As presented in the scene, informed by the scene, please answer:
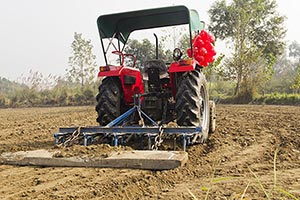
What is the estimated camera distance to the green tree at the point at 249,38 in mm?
22312

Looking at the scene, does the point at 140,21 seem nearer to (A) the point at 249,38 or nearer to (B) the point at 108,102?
(B) the point at 108,102

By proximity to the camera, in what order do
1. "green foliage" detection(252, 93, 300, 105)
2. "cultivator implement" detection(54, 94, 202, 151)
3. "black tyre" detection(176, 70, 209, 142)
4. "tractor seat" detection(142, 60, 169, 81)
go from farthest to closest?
"green foliage" detection(252, 93, 300, 105)
"tractor seat" detection(142, 60, 169, 81)
"black tyre" detection(176, 70, 209, 142)
"cultivator implement" detection(54, 94, 202, 151)

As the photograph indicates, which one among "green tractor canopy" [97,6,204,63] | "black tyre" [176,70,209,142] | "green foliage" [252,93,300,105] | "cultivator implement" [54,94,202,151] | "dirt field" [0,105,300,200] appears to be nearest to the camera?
"dirt field" [0,105,300,200]

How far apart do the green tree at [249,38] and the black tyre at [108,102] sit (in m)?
17.0

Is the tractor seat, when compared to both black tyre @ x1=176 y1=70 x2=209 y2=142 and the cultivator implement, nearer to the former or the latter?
black tyre @ x1=176 y1=70 x2=209 y2=142

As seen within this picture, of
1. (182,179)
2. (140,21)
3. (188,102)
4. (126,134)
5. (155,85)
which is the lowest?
(182,179)

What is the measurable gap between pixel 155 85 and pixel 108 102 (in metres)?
0.88

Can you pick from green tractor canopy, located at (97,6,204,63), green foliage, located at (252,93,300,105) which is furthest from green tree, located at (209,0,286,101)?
green tractor canopy, located at (97,6,204,63)

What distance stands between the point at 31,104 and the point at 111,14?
17.8m

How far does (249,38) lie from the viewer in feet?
81.4

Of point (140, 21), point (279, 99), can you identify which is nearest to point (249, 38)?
point (279, 99)

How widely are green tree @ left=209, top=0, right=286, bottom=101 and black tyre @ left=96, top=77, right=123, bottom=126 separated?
16990 millimetres

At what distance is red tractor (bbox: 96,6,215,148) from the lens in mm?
5168

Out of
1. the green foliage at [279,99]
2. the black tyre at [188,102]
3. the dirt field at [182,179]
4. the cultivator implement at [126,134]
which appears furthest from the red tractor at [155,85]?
the green foliage at [279,99]
